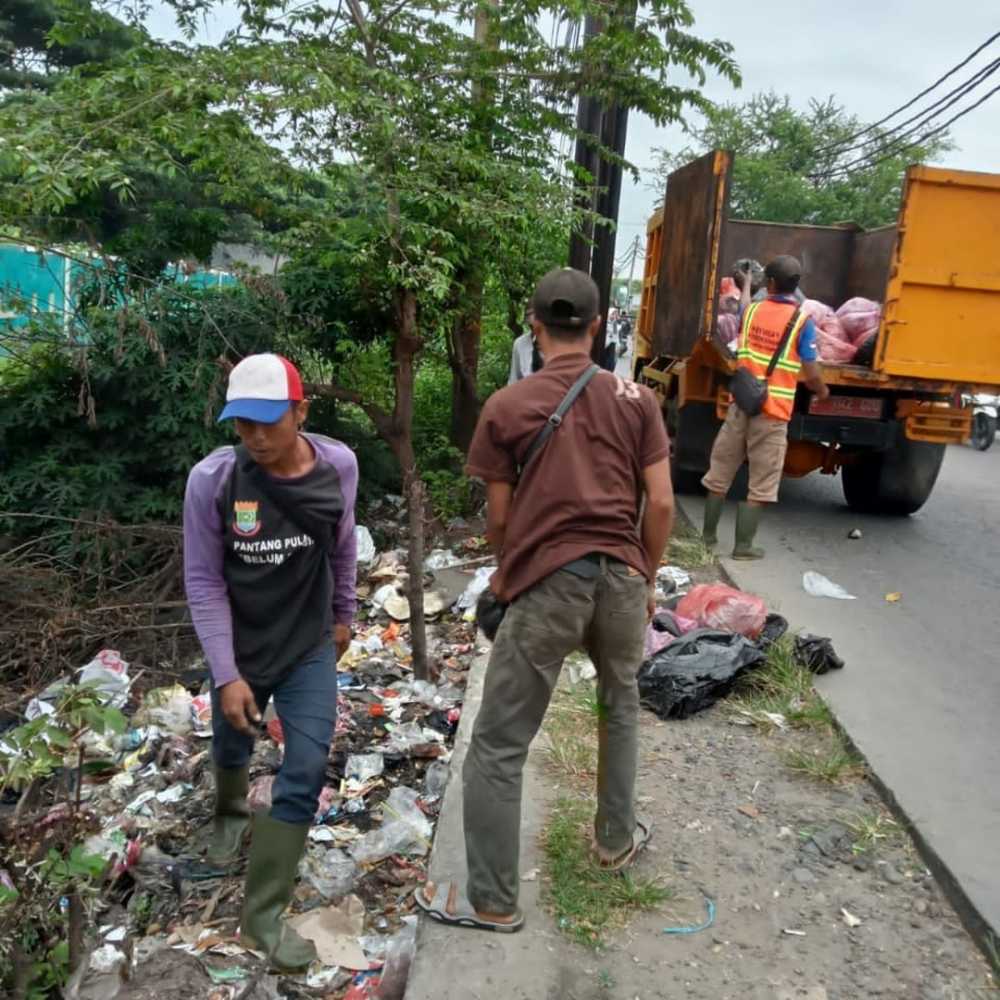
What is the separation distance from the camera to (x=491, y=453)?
8.64 feet

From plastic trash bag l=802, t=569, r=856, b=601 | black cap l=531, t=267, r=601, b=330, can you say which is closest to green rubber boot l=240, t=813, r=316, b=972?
black cap l=531, t=267, r=601, b=330

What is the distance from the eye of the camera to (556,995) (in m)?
2.54

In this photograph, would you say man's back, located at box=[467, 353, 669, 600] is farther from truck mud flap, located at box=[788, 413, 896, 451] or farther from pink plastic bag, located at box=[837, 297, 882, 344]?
pink plastic bag, located at box=[837, 297, 882, 344]

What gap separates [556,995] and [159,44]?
727cm

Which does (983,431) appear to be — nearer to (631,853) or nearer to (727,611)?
(727,611)

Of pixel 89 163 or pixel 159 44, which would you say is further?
pixel 159 44

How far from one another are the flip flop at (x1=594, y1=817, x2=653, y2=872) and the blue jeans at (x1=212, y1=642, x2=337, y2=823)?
886 mm

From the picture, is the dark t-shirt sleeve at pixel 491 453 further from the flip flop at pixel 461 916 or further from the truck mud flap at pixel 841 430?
the truck mud flap at pixel 841 430

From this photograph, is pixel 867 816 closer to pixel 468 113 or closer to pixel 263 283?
pixel 263 283

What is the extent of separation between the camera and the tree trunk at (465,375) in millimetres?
8836

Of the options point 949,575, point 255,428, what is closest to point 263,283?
point 255,428

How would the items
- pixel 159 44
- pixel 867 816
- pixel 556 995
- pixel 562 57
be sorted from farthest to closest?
1. pixel 562 57
2. pixel 159 44
3. pixel 867 816
4. pixel 556 995

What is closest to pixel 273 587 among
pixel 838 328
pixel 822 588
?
pixel 822 588

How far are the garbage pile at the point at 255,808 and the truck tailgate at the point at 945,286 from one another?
12.9 feet
